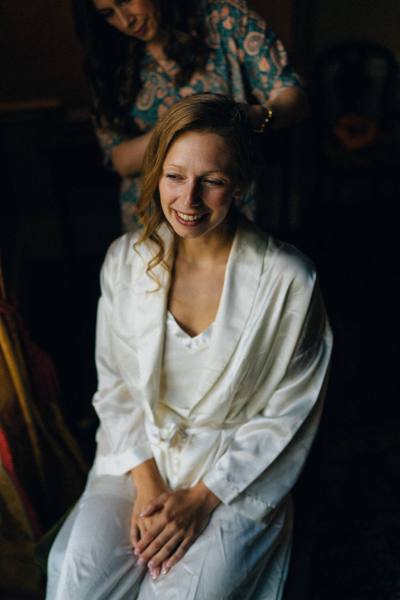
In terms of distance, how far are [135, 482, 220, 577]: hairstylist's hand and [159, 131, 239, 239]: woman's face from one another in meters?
0.55

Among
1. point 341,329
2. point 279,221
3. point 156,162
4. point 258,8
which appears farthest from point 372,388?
point 258,8

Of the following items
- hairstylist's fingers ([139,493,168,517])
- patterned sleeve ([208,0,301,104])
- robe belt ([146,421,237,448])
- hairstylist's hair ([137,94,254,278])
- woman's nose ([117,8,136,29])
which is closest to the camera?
hairstylist's hair ([137,94,254,278])

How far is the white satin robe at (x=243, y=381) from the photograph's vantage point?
4.18 ft

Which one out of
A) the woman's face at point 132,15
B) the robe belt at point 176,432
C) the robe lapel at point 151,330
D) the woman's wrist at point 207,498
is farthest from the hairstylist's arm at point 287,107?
the woman's wrist at point 207,498

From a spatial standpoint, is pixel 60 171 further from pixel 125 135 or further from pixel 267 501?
pixel 267 501

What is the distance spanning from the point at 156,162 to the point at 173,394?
0.53 m

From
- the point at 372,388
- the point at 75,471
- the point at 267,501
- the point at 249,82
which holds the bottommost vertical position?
the point at 372,388

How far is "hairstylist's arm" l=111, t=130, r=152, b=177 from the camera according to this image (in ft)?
5.21

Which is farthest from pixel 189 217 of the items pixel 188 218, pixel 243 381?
pixel 243 381

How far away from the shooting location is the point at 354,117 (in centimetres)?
311

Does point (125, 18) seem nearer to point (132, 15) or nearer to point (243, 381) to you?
point (132, 15)

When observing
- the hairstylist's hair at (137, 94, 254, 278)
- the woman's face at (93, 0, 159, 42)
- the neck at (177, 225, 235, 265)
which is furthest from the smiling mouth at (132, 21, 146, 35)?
the neck at (177, 225, 235, 265)

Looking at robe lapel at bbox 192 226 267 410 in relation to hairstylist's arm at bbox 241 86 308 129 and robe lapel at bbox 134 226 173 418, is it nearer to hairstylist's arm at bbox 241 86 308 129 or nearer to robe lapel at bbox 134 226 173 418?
robe lapel at bbox 134 226 173 418

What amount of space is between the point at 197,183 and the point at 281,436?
57 centimetres
